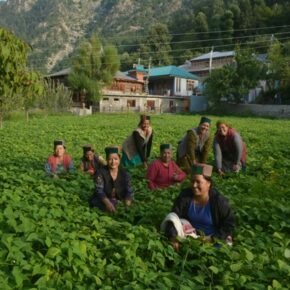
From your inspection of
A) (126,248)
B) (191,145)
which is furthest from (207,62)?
(126,248)

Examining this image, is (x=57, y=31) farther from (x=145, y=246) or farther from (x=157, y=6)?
(x=145, y=246)

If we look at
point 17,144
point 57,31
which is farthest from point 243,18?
point 57,31

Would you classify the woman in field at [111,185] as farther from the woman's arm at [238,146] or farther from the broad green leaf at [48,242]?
the woman's arm at [238,146]

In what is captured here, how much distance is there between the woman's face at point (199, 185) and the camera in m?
4.92

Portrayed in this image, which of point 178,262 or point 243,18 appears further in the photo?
point 243,18

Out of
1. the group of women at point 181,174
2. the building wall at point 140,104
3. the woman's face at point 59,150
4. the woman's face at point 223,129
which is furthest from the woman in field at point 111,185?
the building wall at point 140,104

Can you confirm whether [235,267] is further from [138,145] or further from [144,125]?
[144,125]

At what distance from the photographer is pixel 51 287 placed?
3.45 m

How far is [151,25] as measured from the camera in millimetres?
121438

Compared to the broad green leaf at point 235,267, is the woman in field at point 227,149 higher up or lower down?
higher up

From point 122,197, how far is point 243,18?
80308 millimetres

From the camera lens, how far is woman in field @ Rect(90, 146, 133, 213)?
6242mm

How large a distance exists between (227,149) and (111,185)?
11.3 ft

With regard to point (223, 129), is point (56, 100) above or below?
above
